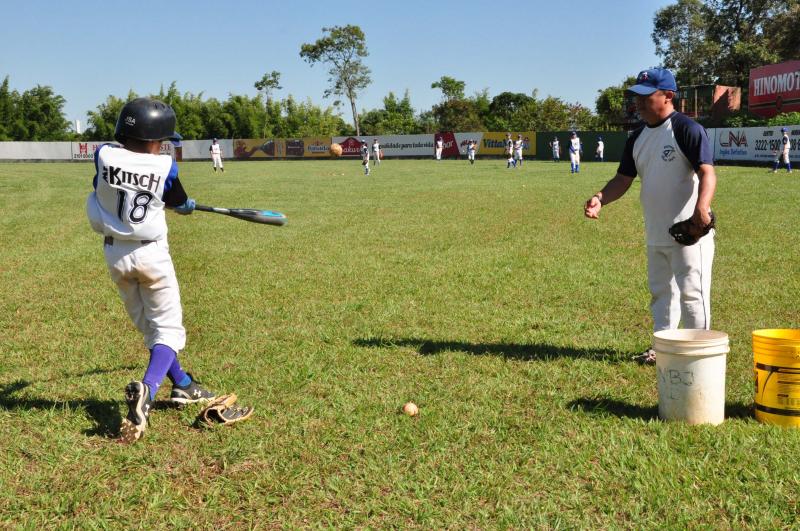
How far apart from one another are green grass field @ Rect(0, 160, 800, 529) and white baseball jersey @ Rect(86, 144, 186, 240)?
1270 millimetres

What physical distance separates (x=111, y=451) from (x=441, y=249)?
8.36 m

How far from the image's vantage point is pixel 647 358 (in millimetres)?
5914

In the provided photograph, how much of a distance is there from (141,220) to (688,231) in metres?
3.61

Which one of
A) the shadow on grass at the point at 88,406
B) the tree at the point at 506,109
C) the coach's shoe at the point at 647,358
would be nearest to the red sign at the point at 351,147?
the tree at the point at 506,109

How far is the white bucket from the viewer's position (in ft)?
14.4

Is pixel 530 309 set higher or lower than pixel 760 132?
lower

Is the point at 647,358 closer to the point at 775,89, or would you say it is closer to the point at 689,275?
the point at 689,275

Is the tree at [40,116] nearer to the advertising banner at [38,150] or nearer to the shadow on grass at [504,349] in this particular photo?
the advertising banner at [38,150]

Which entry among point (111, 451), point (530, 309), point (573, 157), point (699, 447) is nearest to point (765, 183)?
point (573, 157)

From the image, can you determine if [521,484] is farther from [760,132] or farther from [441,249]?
[760,132]

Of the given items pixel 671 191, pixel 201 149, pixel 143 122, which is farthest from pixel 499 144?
pixel 143 122

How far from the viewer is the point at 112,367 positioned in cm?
610

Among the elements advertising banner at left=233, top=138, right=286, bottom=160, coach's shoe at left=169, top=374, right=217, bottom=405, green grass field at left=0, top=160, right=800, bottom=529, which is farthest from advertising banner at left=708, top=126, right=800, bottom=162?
advertising banner at left=233, top=138, right=286, bottom=160

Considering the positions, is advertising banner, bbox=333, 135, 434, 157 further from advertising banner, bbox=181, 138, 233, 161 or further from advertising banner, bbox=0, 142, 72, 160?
advertising banner, bbox=0, 142, 72, 160
